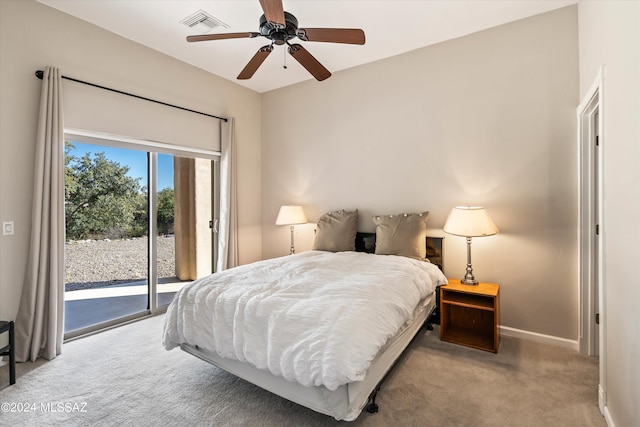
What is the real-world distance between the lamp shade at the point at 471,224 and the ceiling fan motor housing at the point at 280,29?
2046 millimetres

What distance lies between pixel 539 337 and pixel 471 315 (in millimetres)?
594

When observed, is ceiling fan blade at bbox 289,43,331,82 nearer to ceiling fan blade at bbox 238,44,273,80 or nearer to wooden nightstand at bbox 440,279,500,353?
ceiling fan blade at bbox 238,44,273,80

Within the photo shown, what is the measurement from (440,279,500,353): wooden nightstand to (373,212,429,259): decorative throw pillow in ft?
1.49

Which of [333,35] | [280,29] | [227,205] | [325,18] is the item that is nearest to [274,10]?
[280,29]

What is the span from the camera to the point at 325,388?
1.54 meters

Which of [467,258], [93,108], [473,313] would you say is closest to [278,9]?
[93,108]

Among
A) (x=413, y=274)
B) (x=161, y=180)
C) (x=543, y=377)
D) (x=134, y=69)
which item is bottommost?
(x=543, y=377)

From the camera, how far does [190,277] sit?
3896 millimetres

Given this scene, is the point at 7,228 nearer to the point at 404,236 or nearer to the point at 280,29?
the point at 280,29

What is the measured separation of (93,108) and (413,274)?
336 centimetres

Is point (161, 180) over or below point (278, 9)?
below

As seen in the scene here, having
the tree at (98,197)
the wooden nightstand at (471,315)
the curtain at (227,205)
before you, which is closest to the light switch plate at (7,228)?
the tree at (98,197)

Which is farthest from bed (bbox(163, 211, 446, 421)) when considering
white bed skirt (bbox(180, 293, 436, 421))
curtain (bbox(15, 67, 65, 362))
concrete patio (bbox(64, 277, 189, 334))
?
concrete patio (bbox(64, 277, 189, 334))

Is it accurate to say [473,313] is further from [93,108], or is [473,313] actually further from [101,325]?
[93,108]
